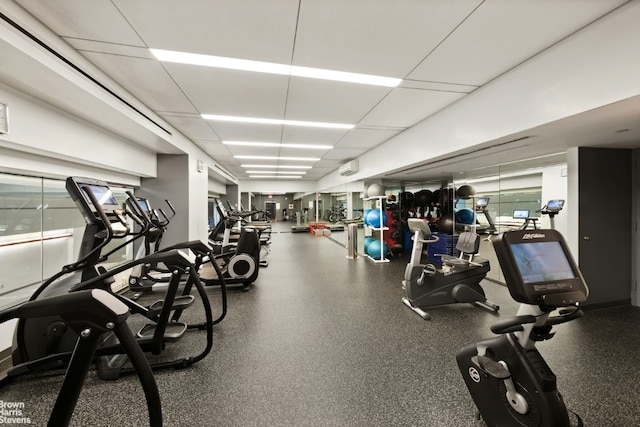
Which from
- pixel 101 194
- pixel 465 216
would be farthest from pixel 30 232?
pixel 465 216

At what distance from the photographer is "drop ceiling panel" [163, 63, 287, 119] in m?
2.60

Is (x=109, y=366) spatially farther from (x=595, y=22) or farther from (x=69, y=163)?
(x=595, y=22)

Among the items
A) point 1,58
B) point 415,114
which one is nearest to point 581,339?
point 415,114

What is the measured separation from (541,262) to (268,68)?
2736 millimetres

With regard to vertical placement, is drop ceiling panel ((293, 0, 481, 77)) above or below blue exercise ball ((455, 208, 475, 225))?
above

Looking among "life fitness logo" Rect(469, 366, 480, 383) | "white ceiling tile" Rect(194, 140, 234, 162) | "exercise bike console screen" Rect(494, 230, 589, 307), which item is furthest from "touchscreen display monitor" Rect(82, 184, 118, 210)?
"white ceiling tile" Rect(194, 140, 234, 162)

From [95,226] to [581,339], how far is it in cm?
503

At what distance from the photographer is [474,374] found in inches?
63.4

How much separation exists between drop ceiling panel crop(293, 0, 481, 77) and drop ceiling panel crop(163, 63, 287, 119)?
0.61 metres

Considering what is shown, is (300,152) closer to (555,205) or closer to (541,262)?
(555,205)

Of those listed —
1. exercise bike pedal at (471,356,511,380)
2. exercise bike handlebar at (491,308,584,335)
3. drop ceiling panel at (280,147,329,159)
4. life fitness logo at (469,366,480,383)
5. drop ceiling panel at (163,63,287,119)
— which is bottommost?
life fitness logo at (469,366,480,383)

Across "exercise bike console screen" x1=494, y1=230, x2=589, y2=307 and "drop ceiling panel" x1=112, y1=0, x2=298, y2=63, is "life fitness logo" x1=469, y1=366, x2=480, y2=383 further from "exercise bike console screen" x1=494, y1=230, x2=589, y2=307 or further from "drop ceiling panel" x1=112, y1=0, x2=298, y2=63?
"drop ceiling panel" x1=112, y1=0, x2=298, y2=63

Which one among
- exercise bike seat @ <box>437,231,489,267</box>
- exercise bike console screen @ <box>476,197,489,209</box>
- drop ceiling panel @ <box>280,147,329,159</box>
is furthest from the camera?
drop ceiling panel @ <box>280,147,329,159</box>

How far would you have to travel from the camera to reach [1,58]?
175 centimetres
